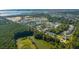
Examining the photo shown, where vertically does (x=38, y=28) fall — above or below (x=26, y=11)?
below

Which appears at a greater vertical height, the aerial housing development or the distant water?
the distant water

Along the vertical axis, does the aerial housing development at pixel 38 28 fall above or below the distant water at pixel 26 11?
below

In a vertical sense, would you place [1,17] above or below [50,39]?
above

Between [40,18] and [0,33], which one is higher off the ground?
[40,18]
